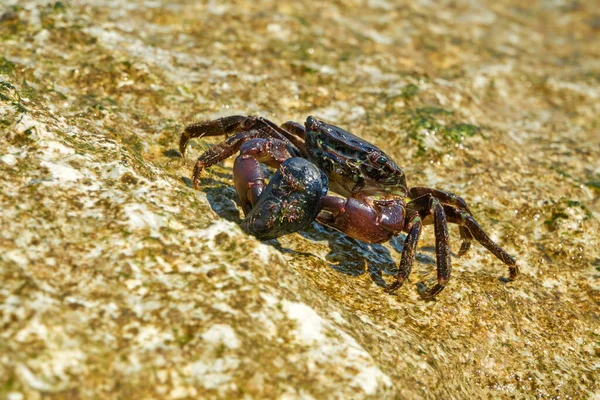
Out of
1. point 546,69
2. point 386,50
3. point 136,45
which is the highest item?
point 136,45

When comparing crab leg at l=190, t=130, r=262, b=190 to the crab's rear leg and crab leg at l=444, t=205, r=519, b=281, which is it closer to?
the crab's rear leg

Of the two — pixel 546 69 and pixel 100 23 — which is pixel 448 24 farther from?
pixel 100 23

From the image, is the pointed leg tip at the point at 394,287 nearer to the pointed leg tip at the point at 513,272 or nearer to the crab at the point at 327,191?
the crab at the point at 327,191

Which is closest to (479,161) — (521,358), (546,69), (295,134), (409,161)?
(409,161)

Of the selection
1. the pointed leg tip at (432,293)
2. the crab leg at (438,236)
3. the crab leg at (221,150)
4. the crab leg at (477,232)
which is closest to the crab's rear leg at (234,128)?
the crab leg at (221,150)

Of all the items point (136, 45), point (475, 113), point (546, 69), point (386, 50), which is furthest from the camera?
point (546, 69)

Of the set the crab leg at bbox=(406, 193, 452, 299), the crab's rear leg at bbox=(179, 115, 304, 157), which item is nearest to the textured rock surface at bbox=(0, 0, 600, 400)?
the crab leg at bbox=(406, 193, 452, 299)
